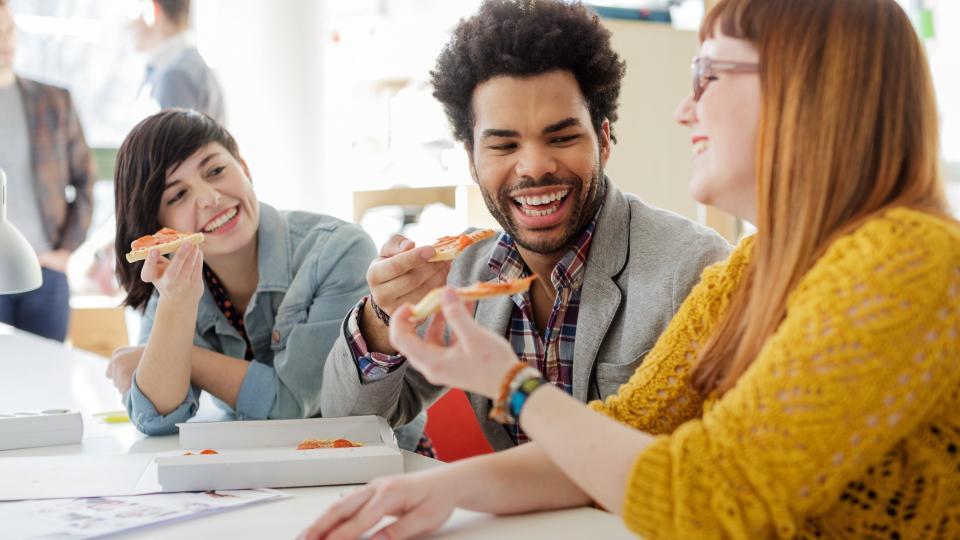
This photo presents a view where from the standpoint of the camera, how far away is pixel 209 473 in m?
1.39

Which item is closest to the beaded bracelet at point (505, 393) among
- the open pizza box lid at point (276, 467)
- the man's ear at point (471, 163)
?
the open pizza box lid at point (276, 467)

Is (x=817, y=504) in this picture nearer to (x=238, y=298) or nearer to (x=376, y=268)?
(x=376, y=268)

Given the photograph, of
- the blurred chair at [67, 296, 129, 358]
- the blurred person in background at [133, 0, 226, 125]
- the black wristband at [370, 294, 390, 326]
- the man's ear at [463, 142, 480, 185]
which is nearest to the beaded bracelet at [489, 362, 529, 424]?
the black wristband at [370, 294, 390, 326]

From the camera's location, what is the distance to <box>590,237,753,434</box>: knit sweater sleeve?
1.34 m

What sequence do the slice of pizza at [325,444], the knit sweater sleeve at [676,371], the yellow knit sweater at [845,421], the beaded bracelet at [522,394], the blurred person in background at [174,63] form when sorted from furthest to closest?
the blurred person in background at [174,63]
the slice of pizza at [325,444]
the knit sweater sleeve at [676,371]
the beaded bracelet at [522,394]
the yellow knit sweater at [845,421]

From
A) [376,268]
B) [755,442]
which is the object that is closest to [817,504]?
[755,442]

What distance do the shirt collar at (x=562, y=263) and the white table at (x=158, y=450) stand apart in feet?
1.53

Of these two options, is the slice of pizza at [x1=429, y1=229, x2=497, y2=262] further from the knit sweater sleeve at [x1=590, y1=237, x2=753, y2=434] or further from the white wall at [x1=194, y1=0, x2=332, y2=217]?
the white wall at [x1=194, y1=0, x2=332, y2=217]

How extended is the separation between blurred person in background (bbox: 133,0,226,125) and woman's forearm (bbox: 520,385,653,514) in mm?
3060

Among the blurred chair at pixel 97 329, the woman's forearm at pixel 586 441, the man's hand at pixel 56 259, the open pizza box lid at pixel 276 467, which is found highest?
the woman's forearm at pixel 586 441

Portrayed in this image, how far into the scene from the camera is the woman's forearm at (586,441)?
1013 millimetres

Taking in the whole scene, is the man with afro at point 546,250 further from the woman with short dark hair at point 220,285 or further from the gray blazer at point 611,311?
the woman with short dark hair at point 220,285

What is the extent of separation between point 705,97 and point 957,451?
1.69ft

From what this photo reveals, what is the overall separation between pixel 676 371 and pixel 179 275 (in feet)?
3.66
